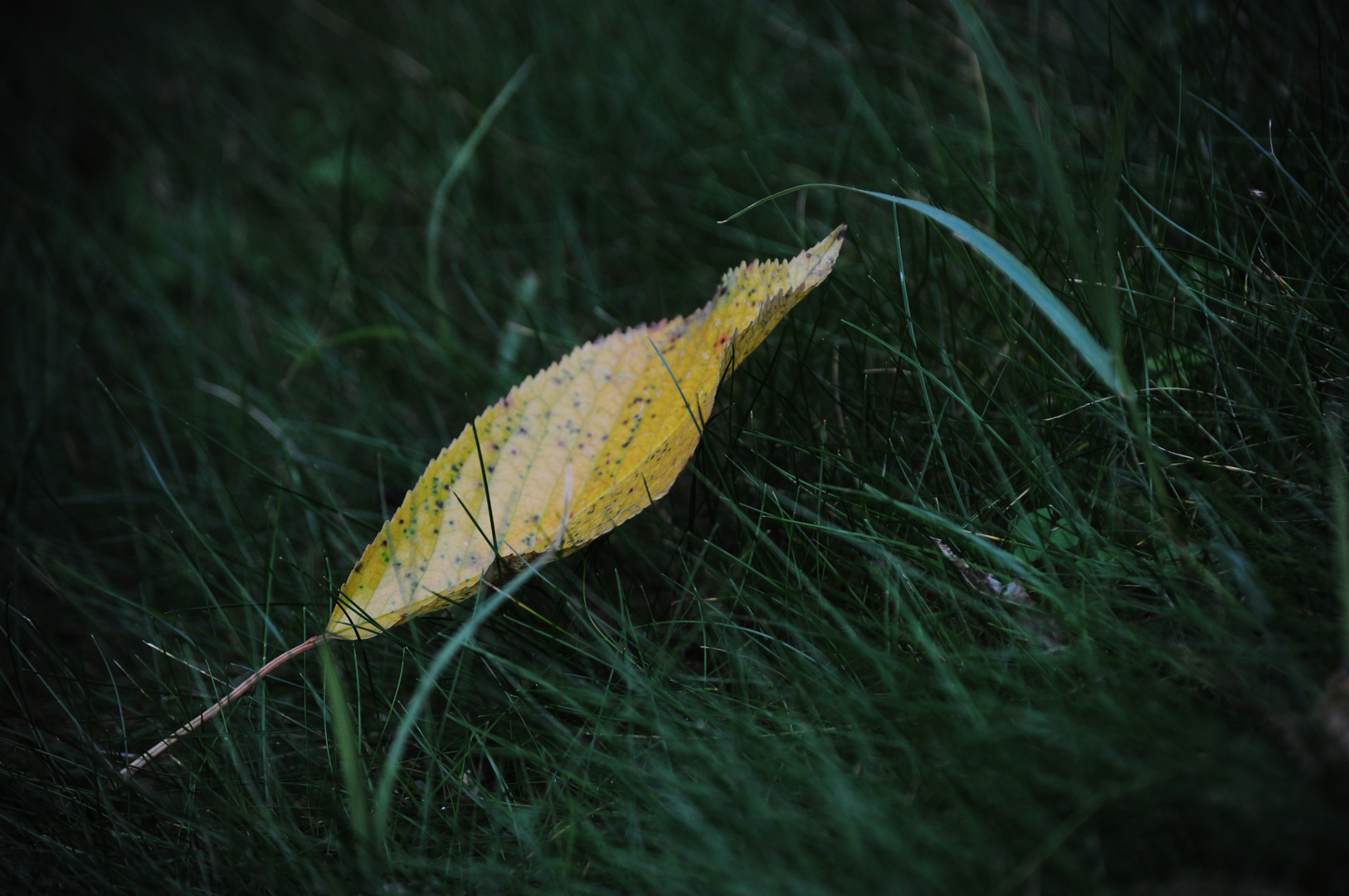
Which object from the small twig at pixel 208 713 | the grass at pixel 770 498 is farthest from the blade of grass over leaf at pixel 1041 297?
the small twig at pixel 208 713

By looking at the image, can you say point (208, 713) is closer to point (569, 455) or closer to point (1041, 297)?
point (569, 455)

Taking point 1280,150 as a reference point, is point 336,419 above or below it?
below

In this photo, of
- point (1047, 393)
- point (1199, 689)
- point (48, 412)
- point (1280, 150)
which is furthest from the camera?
point (48, 412)

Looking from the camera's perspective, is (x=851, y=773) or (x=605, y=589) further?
(x=605, y=589)

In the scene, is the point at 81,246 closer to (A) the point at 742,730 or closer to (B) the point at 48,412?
A: (B) the point at 48,412

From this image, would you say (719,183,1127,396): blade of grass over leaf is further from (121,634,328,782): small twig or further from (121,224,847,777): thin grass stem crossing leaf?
(121,634,328,782): small twig

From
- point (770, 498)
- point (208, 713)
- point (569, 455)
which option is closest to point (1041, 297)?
point (770, 498)

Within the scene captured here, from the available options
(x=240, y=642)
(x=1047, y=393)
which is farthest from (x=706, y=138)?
(x=240, y=642)
